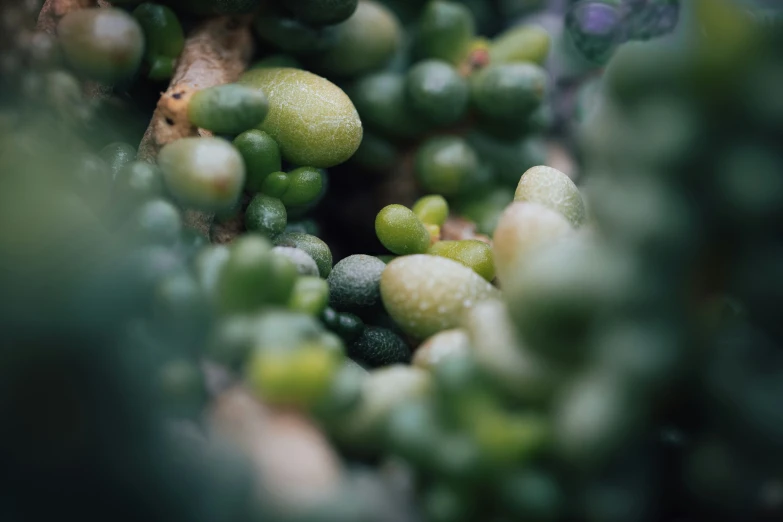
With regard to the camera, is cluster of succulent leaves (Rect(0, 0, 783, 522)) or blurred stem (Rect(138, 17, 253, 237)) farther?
blurred stem (Rect(138, 17, 253, 237))

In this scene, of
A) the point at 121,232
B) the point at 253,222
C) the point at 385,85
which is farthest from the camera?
the point at 385,85

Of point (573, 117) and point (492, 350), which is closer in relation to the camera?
point (492, 350)

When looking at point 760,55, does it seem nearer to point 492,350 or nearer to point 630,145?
point 630,145

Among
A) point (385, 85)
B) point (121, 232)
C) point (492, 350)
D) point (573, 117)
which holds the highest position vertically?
point (573, 117)

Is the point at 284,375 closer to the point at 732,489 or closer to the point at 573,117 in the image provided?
the point at 732,489

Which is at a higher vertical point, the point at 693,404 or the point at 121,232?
the point at 693,404

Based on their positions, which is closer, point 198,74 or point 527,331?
point 527,331

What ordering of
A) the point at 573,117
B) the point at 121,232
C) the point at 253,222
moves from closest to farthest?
the point at 121,232 → the point at 253,222 → the point at 573,117

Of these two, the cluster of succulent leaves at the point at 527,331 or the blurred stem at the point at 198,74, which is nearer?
the cluster of succulent leaves at the point at 527,331

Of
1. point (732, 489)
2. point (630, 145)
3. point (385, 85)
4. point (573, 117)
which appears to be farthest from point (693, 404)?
→ point (573, 117)
